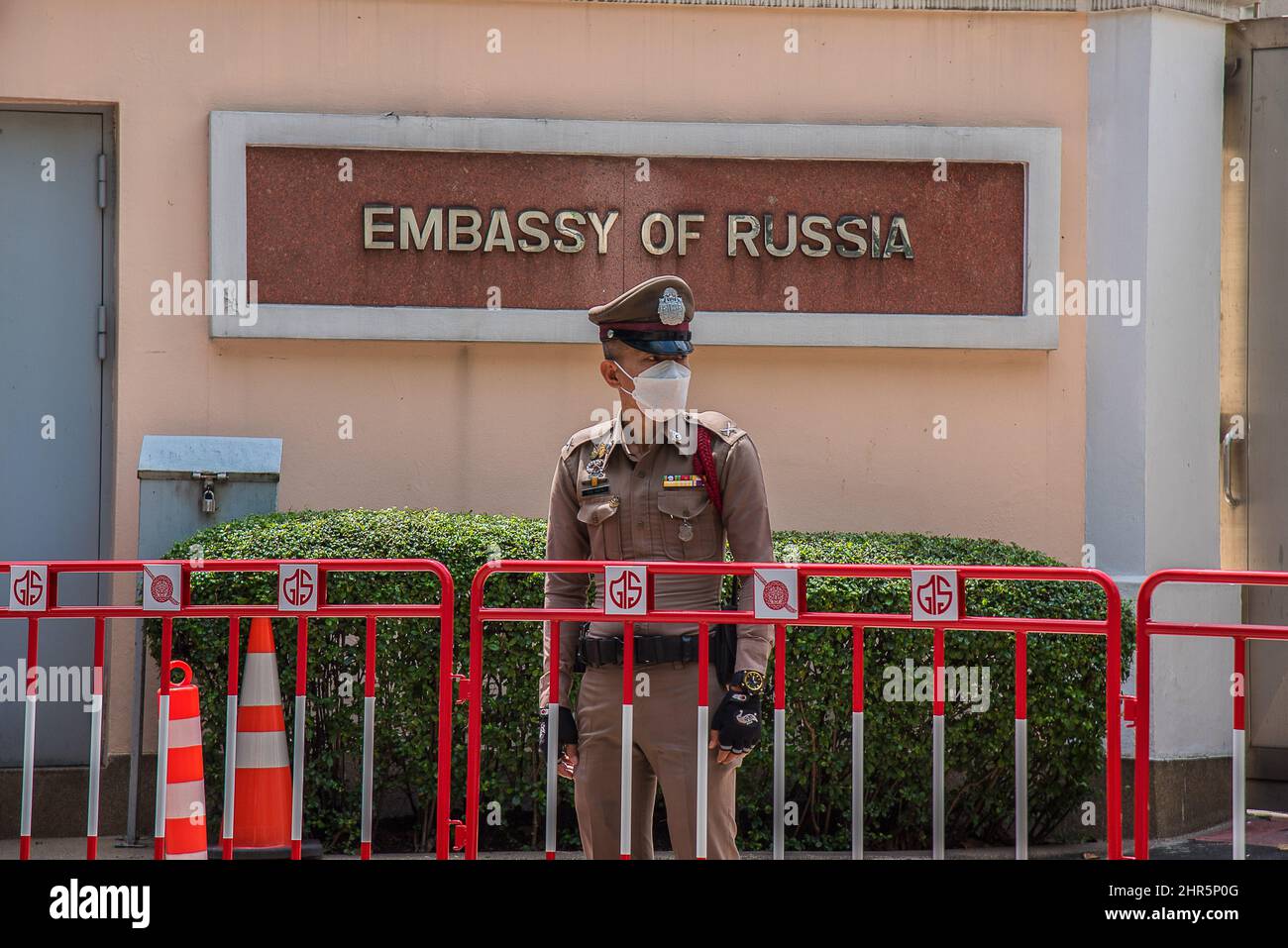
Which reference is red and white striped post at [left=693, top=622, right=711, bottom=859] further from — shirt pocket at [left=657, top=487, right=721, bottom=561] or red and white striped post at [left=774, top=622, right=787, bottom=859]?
red and white striped post at [left=774, top=622, right=787, bottom=859]

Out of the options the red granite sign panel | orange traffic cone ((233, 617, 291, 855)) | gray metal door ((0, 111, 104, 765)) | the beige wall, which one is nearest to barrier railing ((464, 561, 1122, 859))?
orange traffic cone ((233, 617, 291, 855))

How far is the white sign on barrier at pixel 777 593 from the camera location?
191 inches

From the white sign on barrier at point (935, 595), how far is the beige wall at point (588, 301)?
311cm

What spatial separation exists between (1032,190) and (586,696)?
463 centimetres

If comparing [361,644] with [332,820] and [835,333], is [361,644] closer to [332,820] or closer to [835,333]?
[332,820]

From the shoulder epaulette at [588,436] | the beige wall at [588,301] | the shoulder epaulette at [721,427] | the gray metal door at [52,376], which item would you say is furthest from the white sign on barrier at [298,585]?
the gray metal door at [52,376]

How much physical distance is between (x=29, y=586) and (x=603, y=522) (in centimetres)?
212

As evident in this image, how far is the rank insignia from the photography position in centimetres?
477

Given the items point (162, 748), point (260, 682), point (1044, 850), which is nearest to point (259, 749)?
point (260, 682)

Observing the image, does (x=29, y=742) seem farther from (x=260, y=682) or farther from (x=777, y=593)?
(x=777, y=593)

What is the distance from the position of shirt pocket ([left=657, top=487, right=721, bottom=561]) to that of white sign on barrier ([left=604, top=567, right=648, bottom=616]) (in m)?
0.14

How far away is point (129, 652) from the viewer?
306 inches

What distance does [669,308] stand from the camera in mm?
4797
